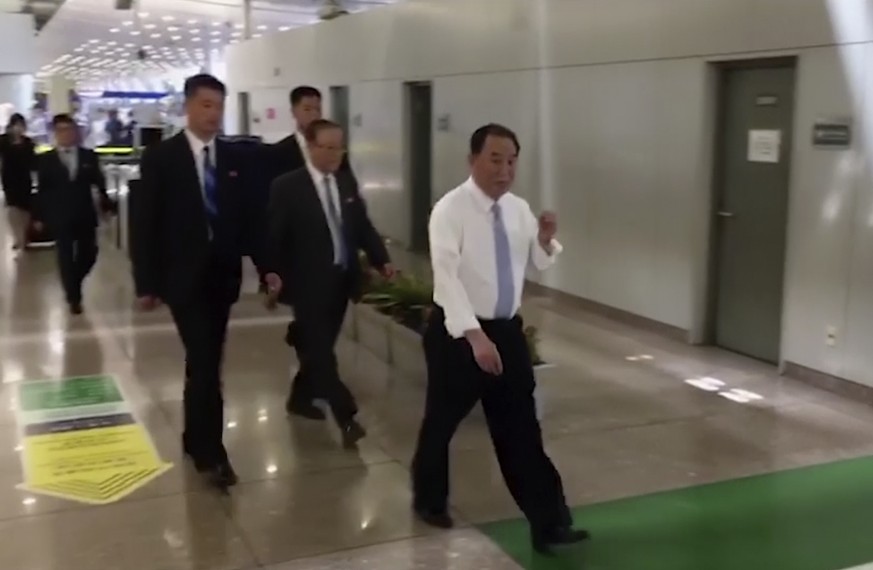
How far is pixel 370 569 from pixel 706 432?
247cm

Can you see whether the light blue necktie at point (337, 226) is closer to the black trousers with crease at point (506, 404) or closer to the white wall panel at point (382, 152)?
the black trousers with crease at point (506, 404)

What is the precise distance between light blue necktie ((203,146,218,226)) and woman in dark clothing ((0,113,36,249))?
27.0 ft

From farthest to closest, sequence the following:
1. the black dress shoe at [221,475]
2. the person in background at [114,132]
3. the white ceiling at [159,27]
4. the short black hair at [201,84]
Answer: the person in background at [114,132], the white ceiling at [159,27], the black dress shoe at [221,475], the short black hair at [201,84]

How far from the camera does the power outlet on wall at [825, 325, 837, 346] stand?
6305mm

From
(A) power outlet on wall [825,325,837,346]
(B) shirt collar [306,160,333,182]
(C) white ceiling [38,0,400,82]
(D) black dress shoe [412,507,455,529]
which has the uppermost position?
(C) white ceiling [38,0,400,82]

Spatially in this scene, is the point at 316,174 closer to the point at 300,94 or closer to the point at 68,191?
the point at 300,94

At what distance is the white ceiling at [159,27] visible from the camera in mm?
20609

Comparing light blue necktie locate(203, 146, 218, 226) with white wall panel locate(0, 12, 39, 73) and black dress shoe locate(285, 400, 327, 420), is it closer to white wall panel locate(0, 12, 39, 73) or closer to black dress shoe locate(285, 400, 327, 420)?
black dress shoe locate(285, 400, 327, 420)

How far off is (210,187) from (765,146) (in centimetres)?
420

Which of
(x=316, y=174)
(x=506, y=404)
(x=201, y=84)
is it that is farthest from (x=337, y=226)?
(x=506, y=404)

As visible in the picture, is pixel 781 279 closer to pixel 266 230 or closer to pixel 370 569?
pixel 266 230

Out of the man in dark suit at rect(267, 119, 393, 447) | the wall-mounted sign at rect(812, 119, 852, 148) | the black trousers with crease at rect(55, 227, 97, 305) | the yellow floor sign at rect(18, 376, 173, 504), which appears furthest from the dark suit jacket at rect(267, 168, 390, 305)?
the black trousers with crease at rect(55, 227, 97, 305)

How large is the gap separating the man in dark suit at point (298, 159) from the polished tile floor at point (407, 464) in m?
0.15

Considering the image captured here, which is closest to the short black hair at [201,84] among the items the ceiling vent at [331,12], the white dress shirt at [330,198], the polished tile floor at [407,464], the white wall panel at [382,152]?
the white dress shirt at [330,198]
